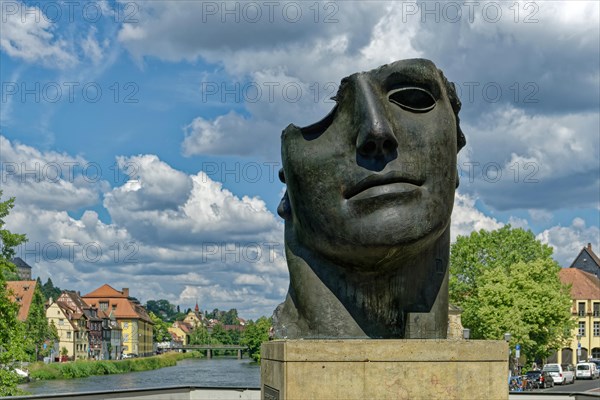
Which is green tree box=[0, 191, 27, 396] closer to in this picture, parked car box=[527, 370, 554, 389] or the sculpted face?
the sculpted face

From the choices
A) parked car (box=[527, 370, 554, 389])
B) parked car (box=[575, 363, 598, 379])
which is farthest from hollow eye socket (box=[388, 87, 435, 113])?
parked car (box=[575, 363, 598, 379])

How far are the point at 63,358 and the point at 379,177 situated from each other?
8875 centimetres

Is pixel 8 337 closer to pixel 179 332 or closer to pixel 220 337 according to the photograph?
pixel 220 337

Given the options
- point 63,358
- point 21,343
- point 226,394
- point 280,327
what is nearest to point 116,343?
point 63,358

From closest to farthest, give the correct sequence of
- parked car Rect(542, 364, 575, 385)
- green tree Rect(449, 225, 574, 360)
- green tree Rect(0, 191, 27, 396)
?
green tree Rect(0, 191, 27, 396) → green tree Rect(449, 225, 574, 360) → parked car Rect(542, 364, 575, 385)

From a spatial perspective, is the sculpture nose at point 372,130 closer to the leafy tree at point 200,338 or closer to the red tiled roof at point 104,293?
the red tiled roof at point 104,293

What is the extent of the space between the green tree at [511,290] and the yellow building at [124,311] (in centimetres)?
8421

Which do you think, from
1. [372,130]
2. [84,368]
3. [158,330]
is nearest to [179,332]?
[158,330]

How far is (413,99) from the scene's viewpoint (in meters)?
6.95

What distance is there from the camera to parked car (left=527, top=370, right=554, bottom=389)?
1559 inches

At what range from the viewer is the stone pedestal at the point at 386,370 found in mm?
6246

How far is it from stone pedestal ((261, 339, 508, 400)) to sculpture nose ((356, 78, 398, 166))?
1.67m

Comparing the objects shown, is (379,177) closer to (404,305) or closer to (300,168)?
(300,168)

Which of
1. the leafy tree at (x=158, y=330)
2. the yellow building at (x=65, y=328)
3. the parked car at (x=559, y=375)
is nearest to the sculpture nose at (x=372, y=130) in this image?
the parked car at (x=559, y=375)
